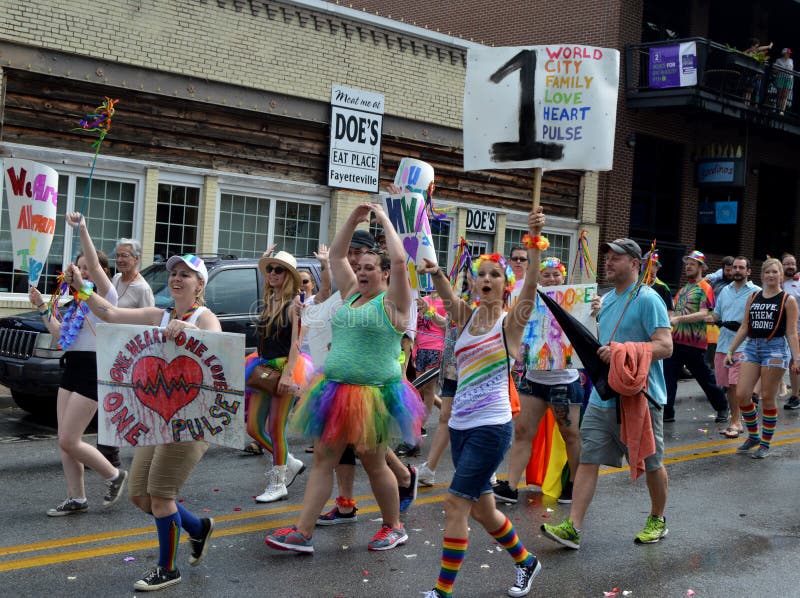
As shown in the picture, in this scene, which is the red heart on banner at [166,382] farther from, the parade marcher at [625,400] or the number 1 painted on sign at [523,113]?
the number 1 painted on sign at [523,113]

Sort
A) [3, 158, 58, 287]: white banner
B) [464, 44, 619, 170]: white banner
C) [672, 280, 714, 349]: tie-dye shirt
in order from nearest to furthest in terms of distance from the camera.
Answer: [464, 44, 619, 170]: white banner < [3, 158, 58, 287]: white banner < [672, 280, 714, 349]: tie-dye shirt

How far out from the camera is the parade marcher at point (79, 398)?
243 inches

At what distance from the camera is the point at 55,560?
5227mm

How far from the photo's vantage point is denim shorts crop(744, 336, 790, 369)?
9.36m

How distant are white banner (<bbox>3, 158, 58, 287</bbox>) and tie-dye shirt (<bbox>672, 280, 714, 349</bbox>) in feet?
24.5

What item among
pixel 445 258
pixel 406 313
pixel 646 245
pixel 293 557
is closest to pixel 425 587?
pixel 293 557

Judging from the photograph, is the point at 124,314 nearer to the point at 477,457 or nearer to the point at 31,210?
the point at 31,210

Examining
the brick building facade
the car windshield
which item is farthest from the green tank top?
the brick building facade

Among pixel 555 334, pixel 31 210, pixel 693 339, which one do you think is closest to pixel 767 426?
pixel 693 339

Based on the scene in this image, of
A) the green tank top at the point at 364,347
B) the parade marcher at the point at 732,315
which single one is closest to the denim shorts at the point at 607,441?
the green tank top at the point at 364,347

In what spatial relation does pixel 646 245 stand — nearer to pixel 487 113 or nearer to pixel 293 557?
pixel 487 113

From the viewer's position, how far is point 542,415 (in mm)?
7094

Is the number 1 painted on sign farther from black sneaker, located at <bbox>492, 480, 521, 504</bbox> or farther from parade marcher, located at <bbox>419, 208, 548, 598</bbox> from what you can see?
black sneaker, located at <bbox>492, 480, 521, 504</bbox>

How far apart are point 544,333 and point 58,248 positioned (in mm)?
9325
